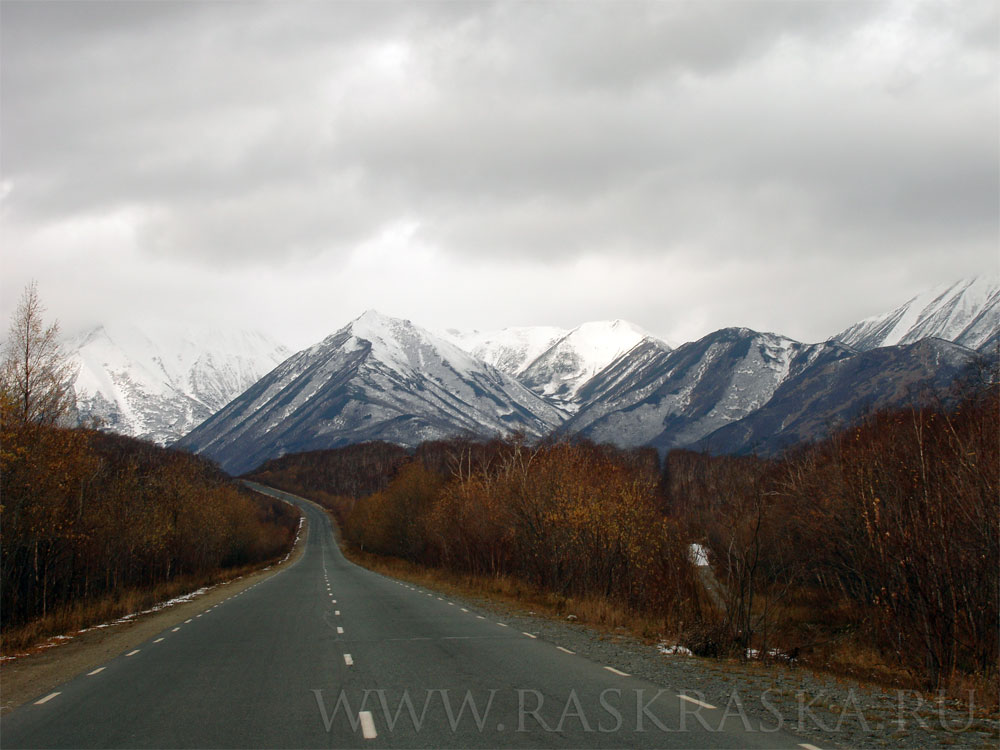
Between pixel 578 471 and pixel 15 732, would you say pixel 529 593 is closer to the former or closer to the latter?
pixel 578 471

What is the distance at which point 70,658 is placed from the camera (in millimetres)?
19531

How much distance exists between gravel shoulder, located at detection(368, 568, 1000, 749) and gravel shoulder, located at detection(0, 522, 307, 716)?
1055 cm

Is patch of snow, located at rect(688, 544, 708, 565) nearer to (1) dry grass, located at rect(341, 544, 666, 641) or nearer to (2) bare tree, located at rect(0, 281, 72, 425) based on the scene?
(1) dry grass, located at rect(341, 544, 666, 641)

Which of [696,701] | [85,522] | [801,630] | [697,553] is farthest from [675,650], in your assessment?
[85,522]

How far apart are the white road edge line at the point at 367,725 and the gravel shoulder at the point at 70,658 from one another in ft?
20.5

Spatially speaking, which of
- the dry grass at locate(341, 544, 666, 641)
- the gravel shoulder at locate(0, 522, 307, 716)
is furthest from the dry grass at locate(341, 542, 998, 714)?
the gravel shoulder at locate(0, 522, 307, 716)

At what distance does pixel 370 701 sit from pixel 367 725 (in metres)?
1.51

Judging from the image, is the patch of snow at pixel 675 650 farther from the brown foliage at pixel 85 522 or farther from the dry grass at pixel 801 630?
the brown foliage at pixel 85 522

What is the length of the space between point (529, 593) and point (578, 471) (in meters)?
5.96

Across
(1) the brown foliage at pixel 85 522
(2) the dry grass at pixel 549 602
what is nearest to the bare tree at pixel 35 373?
(1) the brown foliage at pixel 85 522

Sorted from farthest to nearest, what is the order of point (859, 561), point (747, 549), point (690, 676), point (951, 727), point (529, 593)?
point (529, 593) < point (859, 561) < point (747, 549) < point (690, 676) < point (951, 727)

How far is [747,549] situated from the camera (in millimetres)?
17469

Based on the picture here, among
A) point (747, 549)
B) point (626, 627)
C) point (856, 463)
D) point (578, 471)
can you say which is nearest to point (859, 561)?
point (856, 463)

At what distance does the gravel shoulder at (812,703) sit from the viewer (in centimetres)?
980
